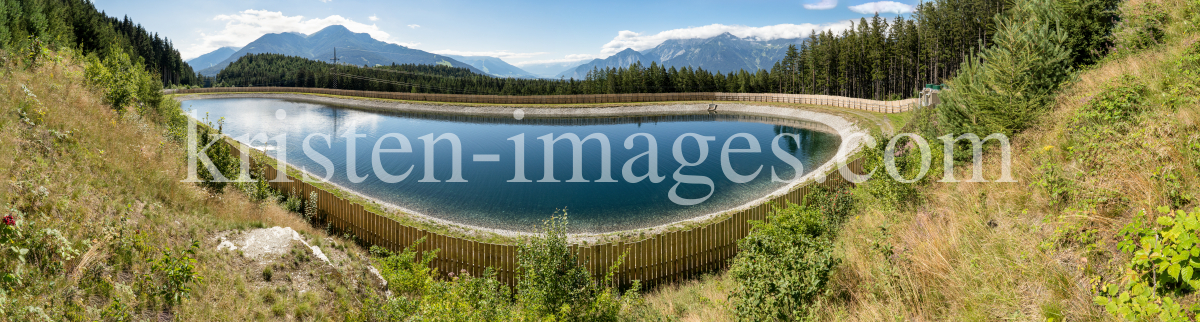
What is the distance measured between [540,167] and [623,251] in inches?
671

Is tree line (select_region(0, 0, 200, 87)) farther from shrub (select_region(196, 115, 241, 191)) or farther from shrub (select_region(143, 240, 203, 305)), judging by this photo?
shrub (select_region(143, 240, 203, 305))

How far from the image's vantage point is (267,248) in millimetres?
8195

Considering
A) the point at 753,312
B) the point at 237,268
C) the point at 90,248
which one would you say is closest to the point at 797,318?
the point at 753,312

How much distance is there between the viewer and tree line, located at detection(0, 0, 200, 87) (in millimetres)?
16670

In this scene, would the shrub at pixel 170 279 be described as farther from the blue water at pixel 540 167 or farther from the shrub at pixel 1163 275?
the blue water at pixel 540 167

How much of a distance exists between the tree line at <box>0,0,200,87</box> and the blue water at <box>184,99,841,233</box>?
5.83 meters

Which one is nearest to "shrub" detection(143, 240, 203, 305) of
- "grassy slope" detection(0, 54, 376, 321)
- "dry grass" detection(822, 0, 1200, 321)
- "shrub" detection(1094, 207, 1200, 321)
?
"grassy slope" detection(0, 54, 376, 321)

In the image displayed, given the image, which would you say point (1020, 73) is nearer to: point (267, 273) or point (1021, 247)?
point (1021, 247)

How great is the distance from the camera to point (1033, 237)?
18.4 feet

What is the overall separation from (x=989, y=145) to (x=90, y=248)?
1597cm

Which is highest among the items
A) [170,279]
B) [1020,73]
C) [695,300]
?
[1020,73]

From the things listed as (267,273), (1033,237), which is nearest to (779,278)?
(1033,237)

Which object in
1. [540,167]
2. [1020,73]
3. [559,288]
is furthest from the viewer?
[540,167]

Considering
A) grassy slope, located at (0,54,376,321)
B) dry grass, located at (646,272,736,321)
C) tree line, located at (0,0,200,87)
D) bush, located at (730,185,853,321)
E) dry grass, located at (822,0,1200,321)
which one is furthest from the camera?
tree line, located at (0,0,200,87)
